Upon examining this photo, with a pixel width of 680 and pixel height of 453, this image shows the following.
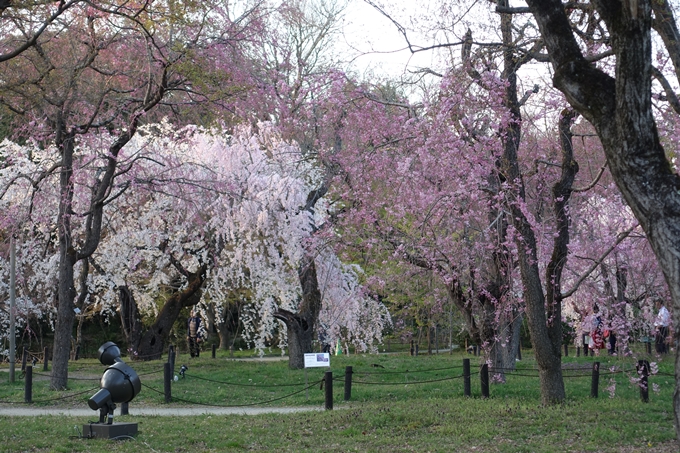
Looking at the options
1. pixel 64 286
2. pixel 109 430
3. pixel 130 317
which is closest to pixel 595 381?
pixel 109 430

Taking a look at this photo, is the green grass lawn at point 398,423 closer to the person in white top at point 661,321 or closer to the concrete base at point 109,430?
the concrete base at point 109,430

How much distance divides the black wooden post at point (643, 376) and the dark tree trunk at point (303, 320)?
34.2ft

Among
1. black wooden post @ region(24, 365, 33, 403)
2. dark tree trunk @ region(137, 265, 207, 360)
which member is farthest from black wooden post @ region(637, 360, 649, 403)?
dark tree trunk @ region(137, 265, 207, 360)

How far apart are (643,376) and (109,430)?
8403 millimetres

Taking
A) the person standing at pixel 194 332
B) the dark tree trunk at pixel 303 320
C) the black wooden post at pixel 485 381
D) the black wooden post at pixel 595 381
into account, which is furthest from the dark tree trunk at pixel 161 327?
the black wooden post at pixel 595 381

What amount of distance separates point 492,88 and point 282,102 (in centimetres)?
881

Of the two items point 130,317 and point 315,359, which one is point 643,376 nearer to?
point 315,359

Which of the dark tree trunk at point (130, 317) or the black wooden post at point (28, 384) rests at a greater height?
the dark tree trunk at point (130, 317)

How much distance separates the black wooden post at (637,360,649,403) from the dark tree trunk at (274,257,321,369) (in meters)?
10.4

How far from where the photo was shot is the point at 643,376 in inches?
487

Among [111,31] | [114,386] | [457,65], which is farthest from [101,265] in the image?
[457,65]

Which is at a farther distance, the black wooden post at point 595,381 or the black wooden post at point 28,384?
the black wooden post at point 28,384

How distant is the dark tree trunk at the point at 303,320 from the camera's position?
21.2m

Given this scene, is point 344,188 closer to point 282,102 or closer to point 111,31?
point 282,102
